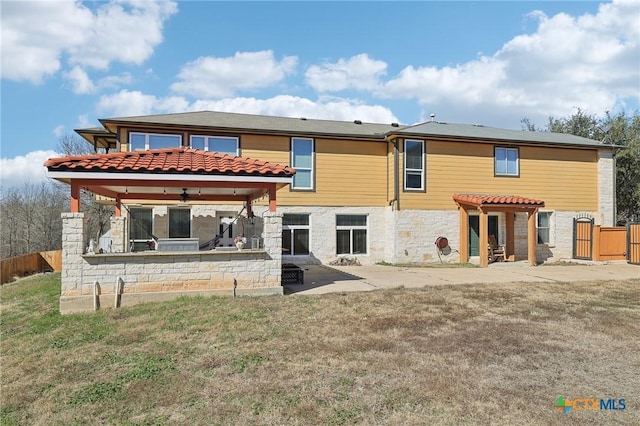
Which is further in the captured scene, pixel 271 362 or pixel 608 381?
pixel 271 362

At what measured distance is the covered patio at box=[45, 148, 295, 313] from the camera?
8.12m

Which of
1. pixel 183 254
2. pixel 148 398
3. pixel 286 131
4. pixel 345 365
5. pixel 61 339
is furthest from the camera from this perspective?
pixel 286 131

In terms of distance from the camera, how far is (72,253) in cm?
809

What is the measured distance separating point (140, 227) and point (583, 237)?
60.5 feet

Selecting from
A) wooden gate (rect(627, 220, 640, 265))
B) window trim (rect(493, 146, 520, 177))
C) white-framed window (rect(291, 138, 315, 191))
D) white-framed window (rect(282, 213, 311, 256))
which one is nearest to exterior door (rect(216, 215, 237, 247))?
white-framed window (rect(282, 213, 311, 256))

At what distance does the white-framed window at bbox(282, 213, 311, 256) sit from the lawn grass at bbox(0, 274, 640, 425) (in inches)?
305

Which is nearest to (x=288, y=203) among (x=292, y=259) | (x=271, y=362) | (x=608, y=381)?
(x=292, y=259)

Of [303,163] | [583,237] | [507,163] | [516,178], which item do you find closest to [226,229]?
[303,163]

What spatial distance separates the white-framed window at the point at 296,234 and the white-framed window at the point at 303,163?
4.00ft

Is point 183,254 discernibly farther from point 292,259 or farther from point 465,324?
point 292,259

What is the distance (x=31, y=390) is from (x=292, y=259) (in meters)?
11.8

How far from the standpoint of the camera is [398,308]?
26.1 ft

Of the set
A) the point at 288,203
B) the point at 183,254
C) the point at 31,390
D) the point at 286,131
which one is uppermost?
the point at 286,131

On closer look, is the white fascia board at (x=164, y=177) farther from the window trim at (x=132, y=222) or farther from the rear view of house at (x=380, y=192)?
the window trim at (x=132, y=222)
